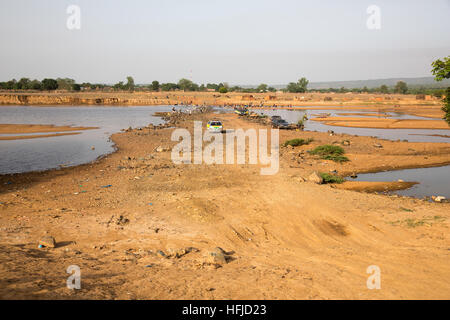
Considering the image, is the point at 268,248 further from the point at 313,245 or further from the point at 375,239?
the point at 375,239

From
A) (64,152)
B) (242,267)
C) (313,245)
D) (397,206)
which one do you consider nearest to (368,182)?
(397,206)

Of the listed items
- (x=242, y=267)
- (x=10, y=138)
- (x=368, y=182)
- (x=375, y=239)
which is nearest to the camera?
(x=242, y=267)

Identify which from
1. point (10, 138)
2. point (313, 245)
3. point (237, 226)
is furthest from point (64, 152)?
point (313, 245)

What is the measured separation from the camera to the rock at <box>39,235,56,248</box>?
8.45m

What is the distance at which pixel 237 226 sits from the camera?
10.4 meters

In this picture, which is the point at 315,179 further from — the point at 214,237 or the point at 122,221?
the point at 122,221

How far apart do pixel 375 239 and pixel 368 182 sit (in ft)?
27.8

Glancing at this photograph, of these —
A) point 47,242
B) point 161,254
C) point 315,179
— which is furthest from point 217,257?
point 315,179

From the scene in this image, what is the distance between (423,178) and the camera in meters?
19.2

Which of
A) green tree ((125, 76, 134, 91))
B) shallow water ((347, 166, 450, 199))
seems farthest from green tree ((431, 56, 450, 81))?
green tree ((125, 76, 134, 91))

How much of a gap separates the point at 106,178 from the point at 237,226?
8640 mm

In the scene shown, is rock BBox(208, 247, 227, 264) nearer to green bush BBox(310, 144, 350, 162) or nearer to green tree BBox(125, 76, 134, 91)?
green bush BBox(310, 144, 350, 162)

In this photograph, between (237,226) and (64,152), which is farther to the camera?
(64,152)
